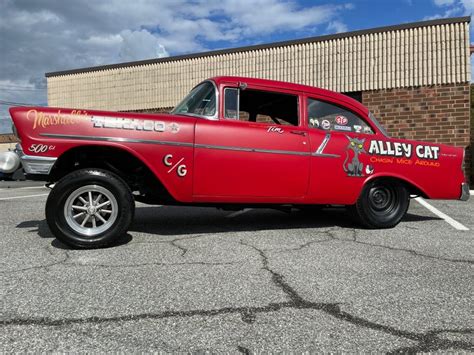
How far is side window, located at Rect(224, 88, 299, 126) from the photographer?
464cm

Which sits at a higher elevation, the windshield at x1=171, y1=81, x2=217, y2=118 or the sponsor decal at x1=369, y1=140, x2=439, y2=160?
the windshield at x1=171, y1=81, x2=217, y2=118

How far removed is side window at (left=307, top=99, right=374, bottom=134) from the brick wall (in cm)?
710

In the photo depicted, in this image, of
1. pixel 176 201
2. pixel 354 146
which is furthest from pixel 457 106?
pixel 176 201

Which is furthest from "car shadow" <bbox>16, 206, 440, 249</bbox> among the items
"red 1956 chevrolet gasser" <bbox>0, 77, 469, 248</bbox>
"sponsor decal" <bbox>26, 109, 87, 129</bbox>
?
"sponsor decal" <bbox>26, 109, 87, 129</bbox>

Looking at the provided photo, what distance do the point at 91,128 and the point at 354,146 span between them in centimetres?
307

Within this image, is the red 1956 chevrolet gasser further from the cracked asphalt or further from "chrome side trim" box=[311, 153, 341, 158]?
the cracked asphalt

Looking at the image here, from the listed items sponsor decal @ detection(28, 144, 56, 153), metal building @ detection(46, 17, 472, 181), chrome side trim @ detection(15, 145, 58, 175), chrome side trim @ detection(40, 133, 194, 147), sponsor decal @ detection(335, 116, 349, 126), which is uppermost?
metal building @ detection(46, 17, 472, 181)

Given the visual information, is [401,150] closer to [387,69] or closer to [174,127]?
[174,127]

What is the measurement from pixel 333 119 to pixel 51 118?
324cm

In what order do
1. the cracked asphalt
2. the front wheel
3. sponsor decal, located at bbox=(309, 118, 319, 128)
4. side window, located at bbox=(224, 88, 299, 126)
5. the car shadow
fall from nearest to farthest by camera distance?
the cracked asphalt, side window, located at bbox=(224, 88, 299, 126), sponsor decal, located at bbox=(309, 118, 319, 128), the car shadow, the front wheel

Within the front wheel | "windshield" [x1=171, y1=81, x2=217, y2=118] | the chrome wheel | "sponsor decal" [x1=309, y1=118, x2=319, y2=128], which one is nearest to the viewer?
the chrome wheel

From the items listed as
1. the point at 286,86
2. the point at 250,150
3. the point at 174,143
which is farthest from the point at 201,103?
the point at 286,86

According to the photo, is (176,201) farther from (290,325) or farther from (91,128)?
(290,325)

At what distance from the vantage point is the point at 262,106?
5.08m
